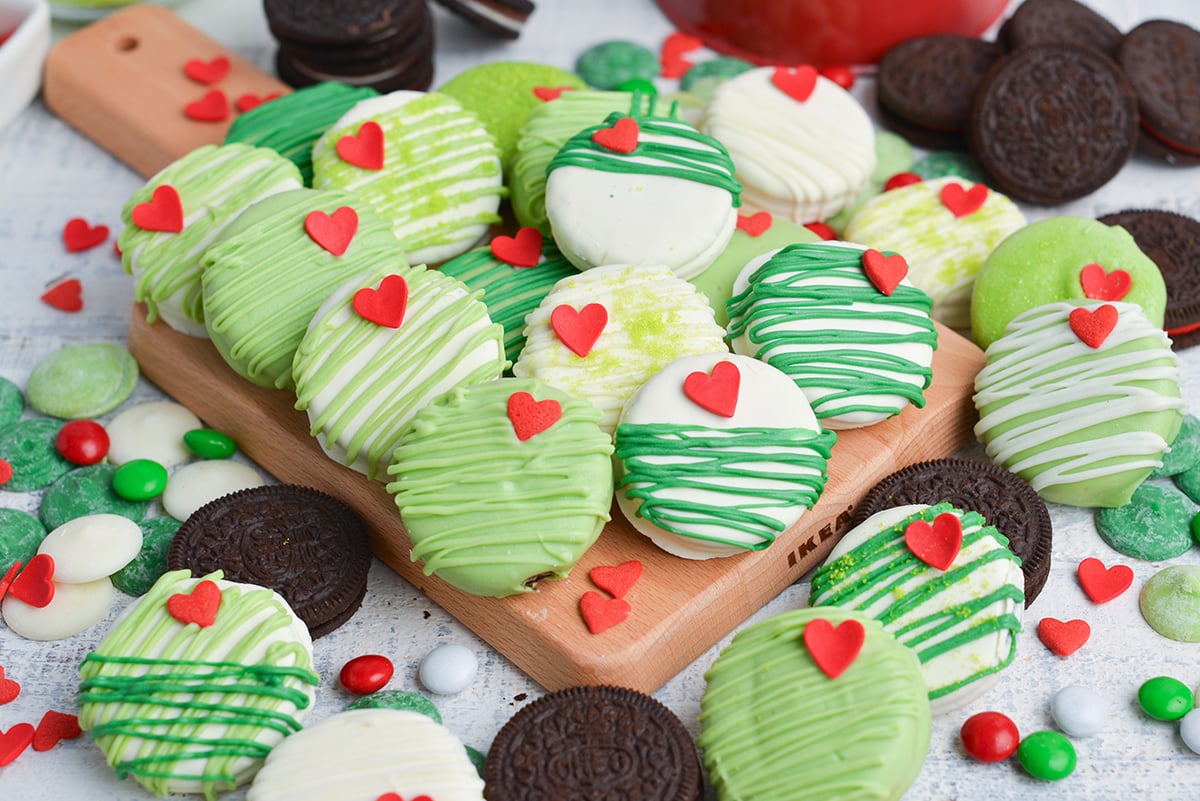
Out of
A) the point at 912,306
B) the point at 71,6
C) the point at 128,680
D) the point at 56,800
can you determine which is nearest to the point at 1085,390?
the point at 912,306

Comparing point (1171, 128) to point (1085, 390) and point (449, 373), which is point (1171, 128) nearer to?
point (1085, 390)

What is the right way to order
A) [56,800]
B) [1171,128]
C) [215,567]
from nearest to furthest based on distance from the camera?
1. [56,800]
2. [215,567]
3. [1171,128]

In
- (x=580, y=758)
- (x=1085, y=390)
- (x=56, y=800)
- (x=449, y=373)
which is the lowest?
(x=56, y=800)

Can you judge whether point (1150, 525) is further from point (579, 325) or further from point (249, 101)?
point (249, 101)

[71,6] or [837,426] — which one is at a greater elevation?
[837,426]

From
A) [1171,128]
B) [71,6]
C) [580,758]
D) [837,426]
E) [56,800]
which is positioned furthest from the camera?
[71,6]

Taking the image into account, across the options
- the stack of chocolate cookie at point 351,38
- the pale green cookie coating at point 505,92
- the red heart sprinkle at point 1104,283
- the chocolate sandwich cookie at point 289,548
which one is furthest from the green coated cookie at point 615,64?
the chocolate sandwich cookie at point 289,548

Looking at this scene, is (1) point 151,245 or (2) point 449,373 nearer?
(2) point 449,373
